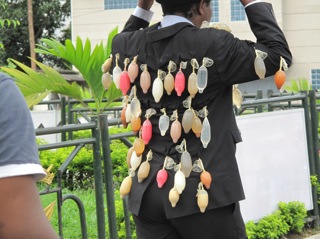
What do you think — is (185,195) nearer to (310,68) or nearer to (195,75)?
(195,75)

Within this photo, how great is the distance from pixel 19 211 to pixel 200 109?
1728 millimetres

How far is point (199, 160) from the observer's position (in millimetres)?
3168

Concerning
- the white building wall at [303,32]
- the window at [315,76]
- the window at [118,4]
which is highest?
the window at [118,4]

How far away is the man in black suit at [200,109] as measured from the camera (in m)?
3.14

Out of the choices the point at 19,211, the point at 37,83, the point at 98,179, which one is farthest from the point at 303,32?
the point at 19,211

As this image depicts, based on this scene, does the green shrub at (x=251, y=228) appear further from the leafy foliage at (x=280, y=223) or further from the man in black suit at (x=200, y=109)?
the man in black suit at (x=200, y=109)

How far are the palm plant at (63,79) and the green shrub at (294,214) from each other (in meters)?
2.39

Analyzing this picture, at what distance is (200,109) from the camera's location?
321cm

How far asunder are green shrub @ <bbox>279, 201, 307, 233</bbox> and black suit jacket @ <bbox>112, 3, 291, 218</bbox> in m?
3.62

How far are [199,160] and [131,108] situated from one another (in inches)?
16.1

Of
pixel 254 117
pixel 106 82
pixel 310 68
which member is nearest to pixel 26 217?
pixel 106 82

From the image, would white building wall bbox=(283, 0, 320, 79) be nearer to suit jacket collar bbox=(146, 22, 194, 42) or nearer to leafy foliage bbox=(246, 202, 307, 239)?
leafy foliage bbox=(246, 202, 307, 239)

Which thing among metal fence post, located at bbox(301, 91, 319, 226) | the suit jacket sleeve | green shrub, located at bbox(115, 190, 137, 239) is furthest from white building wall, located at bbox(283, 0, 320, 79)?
the suit jacket sleeve

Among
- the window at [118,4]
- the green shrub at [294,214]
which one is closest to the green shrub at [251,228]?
the green shrub at [294,214]
